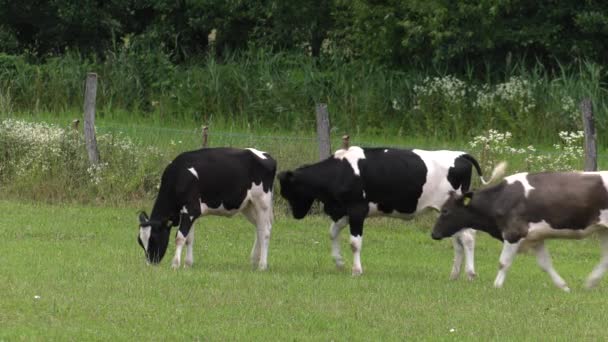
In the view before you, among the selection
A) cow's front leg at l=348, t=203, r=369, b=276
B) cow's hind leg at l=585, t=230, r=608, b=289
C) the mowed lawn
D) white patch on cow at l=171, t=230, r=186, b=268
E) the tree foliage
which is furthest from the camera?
the tree foliage

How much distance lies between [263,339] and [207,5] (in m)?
23.4

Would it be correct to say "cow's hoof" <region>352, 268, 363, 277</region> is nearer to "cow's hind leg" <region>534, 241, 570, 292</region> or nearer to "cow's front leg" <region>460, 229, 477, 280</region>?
"cow's front leg" <region>460, 229, 477, 280</region>

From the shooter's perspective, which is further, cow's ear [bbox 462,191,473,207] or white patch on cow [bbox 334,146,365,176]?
white patch on cow [bbox 334,146,365,176]

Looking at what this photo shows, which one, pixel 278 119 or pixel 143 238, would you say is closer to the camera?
pixel 143 238

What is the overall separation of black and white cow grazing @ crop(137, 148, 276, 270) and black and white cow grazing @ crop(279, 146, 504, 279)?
707 mm

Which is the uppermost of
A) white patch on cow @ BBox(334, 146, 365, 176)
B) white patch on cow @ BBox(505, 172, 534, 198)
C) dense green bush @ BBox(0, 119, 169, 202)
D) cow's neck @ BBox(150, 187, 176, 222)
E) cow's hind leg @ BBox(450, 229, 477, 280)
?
white patch on cow @ BBox(505, 172, 534, 198)

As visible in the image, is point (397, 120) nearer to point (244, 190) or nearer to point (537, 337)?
point (244, 190)

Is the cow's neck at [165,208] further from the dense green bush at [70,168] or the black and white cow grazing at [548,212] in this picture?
the dense green bush at [70,168]

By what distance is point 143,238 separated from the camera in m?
16.9

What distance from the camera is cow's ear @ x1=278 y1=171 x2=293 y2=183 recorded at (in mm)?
17578

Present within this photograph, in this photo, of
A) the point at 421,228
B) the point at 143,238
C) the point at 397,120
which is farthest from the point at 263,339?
the point at 397,120

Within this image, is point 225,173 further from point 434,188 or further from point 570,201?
point 570,201

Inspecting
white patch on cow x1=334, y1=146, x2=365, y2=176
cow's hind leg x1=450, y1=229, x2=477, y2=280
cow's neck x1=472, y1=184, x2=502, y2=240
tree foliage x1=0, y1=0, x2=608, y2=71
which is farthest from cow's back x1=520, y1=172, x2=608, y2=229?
tree foliage x1=0, y1=0, x2=608, y2=71

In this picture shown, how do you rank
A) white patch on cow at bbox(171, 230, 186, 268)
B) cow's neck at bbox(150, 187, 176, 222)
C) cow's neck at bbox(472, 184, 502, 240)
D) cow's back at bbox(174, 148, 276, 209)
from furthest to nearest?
cow's neck at bbox(150, 187, 176, 222)
cow's back at bbox(174, 148, 276, 209)
white patch on cow at bbox(171, 230, 186, 268)
cow's neck at bbox(472, 184, 502, 240)
